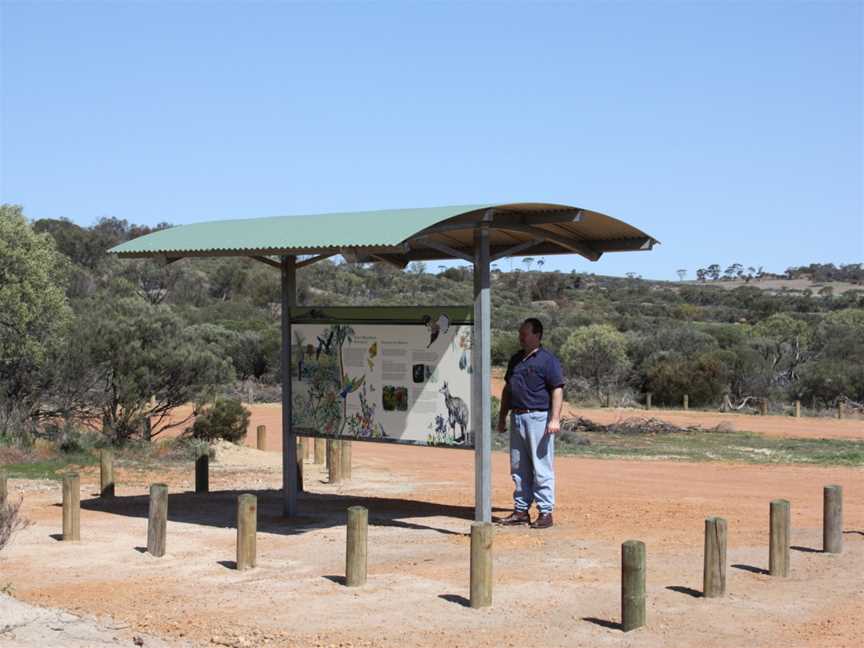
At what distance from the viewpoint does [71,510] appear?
466 inches

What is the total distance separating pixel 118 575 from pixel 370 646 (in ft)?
10.8

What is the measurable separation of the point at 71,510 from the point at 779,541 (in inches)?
266

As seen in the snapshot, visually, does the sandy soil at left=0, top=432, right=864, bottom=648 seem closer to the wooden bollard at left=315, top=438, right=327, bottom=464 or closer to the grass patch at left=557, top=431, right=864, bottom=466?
the wooden bollard at left=315, top=438, right=327, bottom=464

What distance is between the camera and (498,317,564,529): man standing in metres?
12.0

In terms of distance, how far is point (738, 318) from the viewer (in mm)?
79812

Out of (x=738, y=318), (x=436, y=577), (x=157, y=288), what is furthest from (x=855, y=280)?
(x=436, y=577)

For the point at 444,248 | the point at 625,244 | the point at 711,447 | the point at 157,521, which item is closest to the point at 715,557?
the point at 444,248

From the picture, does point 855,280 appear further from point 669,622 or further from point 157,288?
point 669,622

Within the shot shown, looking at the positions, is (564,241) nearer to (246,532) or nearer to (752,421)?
(246,532)

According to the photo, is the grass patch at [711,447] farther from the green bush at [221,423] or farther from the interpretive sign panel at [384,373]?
the interpretive sign panel at [384,373]

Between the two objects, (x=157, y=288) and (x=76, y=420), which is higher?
(x=157, y=288)

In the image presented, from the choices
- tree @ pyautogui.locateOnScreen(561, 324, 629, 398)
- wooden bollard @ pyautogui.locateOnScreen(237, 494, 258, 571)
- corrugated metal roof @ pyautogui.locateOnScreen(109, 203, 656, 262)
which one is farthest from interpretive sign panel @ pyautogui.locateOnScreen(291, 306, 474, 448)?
tree @ pyautogui.locateOnScreen(561, 324, 629, 398)

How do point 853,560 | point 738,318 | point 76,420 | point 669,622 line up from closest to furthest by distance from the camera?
1. point 669,622
2. point 853,560
3. point 76,420
4. point 738,318

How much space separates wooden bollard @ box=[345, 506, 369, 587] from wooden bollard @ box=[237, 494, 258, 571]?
1097mm
